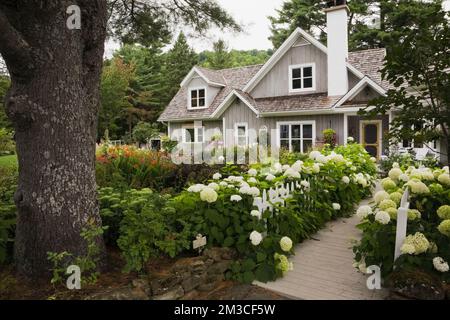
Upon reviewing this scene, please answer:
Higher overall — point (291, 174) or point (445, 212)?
point (291, 174)

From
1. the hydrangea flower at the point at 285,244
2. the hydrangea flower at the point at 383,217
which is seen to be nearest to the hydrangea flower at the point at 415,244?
the hydrangea flower at the point at 383,217

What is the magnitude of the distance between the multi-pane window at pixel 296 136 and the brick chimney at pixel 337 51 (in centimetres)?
197

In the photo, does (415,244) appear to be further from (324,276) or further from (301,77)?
(301,77)

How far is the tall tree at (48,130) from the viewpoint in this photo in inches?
115

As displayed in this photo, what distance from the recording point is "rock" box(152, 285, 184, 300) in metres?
2.98

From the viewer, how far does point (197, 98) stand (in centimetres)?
2020

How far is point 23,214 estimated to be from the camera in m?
3.07

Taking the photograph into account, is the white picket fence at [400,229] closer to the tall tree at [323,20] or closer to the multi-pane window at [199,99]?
the multi-pane window at [199,99]

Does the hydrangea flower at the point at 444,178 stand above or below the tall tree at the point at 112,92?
below

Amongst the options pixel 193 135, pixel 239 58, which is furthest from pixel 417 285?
pixel 239 58

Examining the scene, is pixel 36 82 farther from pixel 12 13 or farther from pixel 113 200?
pixel 113 200

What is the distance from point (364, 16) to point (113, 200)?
98.4 feet

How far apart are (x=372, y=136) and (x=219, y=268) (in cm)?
1335
